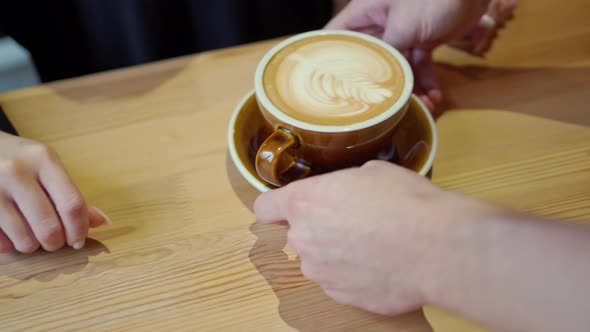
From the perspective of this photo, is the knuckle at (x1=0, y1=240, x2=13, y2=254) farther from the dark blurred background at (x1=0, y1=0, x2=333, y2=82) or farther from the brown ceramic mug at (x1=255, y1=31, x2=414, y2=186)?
the dark blurred background at (x1=0, y1=0, x2=333, y2=82)

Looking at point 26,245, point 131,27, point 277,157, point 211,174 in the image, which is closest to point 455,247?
point 277,157

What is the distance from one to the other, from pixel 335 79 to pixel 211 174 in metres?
0.22

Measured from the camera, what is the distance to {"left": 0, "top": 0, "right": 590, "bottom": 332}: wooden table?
0.55m

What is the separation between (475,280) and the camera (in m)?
0.43

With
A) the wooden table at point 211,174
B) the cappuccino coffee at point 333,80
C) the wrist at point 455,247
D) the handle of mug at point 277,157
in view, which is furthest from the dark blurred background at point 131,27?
the wrist at point 455,247

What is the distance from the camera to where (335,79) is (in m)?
0.63

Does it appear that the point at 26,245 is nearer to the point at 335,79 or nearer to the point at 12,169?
the point at 12,169

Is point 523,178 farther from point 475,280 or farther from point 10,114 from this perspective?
point 10,114

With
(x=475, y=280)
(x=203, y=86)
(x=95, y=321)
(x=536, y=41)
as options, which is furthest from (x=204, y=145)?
(x=536, y=41)

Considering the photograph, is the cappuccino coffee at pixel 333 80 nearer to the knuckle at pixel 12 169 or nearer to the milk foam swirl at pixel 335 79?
the milk foam swirl at pixel 335 79

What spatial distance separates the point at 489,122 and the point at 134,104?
56cm

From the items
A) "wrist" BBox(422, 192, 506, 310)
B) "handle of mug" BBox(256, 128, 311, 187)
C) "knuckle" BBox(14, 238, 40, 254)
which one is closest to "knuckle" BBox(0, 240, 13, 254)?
"knuckle" BBox(14, 238, 40, 254)

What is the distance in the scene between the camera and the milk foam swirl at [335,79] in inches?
23.6

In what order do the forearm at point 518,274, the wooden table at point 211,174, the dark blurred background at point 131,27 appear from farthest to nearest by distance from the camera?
the dark blurred background at point 131,27, the wooden table at point 211,174, the forearm at point 518,274
